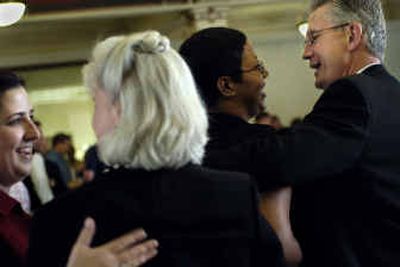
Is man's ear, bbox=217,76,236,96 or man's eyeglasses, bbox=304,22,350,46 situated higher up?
man's eyeglasses, bbox=304,22,350,46

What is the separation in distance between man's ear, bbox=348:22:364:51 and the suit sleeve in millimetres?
223

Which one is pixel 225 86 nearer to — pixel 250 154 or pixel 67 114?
pixel 250 154

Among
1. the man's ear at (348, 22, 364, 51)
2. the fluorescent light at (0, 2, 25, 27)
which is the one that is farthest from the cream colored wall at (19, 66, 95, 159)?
the man's ear at (348, 22, 364, 51)

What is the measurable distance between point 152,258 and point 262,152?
443 mm

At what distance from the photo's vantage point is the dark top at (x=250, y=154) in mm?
1927

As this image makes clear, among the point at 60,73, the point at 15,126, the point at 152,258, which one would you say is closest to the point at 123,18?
the point at 60,73

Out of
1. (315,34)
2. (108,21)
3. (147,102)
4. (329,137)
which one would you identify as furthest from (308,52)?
(108,21)

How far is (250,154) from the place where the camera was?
6.38 ft

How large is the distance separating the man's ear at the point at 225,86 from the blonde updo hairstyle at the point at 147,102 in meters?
0.46

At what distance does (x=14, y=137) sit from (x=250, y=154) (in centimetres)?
68

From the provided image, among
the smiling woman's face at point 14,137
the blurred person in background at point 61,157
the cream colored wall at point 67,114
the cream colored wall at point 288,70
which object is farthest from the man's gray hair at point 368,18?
the cream colored wall at point 67,114

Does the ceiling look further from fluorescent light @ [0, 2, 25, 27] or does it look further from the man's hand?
the man's hand

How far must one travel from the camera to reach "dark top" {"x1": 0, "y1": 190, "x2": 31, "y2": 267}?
1922 mm

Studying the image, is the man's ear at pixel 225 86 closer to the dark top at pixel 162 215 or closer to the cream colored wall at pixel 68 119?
the dark top at pixel 162 215
